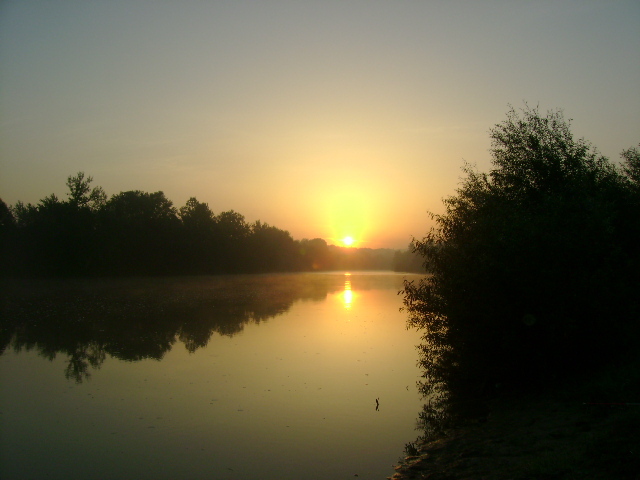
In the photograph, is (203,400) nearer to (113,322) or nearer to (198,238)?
(113,322)

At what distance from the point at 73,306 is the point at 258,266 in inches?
2959

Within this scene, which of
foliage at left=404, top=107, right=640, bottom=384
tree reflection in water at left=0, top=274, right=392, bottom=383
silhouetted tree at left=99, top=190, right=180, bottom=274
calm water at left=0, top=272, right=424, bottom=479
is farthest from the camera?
silhouetted tree at left=99, top=190, right=180, bottom=274

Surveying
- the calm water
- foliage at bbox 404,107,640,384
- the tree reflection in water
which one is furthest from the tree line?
foliage at bbox 404,107,640,384

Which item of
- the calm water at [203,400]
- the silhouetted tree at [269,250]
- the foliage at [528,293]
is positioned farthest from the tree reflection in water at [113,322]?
the silhouetted tree at [269,250]

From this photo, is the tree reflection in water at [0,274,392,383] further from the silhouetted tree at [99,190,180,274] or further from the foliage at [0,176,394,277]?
the silhouetted tree at [99,190,180,274]

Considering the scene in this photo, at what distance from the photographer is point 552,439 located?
27.4 feet

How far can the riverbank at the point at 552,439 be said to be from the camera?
22.0 ft

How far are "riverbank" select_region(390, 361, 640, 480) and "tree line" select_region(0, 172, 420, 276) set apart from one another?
217 feet

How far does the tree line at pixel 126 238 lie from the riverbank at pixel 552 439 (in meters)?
66.1

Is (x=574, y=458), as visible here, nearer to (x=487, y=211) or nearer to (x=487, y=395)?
(x=487, y=395)

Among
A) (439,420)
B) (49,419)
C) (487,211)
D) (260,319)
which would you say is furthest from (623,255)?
(260,319)

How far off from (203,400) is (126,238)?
66.3m

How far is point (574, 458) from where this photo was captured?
7.02m

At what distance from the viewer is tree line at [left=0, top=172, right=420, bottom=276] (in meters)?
62.6
